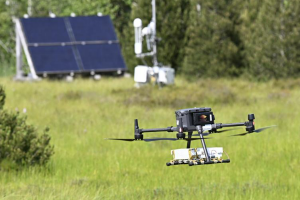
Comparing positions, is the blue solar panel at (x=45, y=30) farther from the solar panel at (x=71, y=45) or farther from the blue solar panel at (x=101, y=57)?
the blue solar panel at (x=101, y=57)

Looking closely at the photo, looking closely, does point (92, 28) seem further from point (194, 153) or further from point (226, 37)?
point (194, 153)

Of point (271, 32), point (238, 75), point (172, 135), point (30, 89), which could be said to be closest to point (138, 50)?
point (172, 135)

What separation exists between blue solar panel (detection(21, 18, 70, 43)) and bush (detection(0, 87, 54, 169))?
51.6 feet

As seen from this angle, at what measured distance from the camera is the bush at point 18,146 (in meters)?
7.89

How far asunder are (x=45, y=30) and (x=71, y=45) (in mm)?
1295

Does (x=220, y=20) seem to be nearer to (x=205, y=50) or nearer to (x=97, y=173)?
(x=205, y=50)

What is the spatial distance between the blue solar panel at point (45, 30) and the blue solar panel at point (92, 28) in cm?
46

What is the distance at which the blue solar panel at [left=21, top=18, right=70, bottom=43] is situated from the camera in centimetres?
2391

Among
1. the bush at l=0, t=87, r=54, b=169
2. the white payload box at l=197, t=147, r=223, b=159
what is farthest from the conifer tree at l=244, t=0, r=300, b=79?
the white payload box at l=197, t=147, r=223, b=159

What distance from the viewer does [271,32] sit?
22.1 metres

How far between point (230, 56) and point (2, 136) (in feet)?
54.2

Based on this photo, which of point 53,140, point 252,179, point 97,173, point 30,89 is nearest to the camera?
point 252,179

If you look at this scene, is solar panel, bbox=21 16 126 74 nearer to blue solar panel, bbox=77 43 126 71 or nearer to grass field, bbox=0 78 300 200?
blue solar panel, bbox=77 43 126 71

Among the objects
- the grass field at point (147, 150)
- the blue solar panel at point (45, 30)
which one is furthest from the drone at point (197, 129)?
the blue solar panel at point (45, 30)
